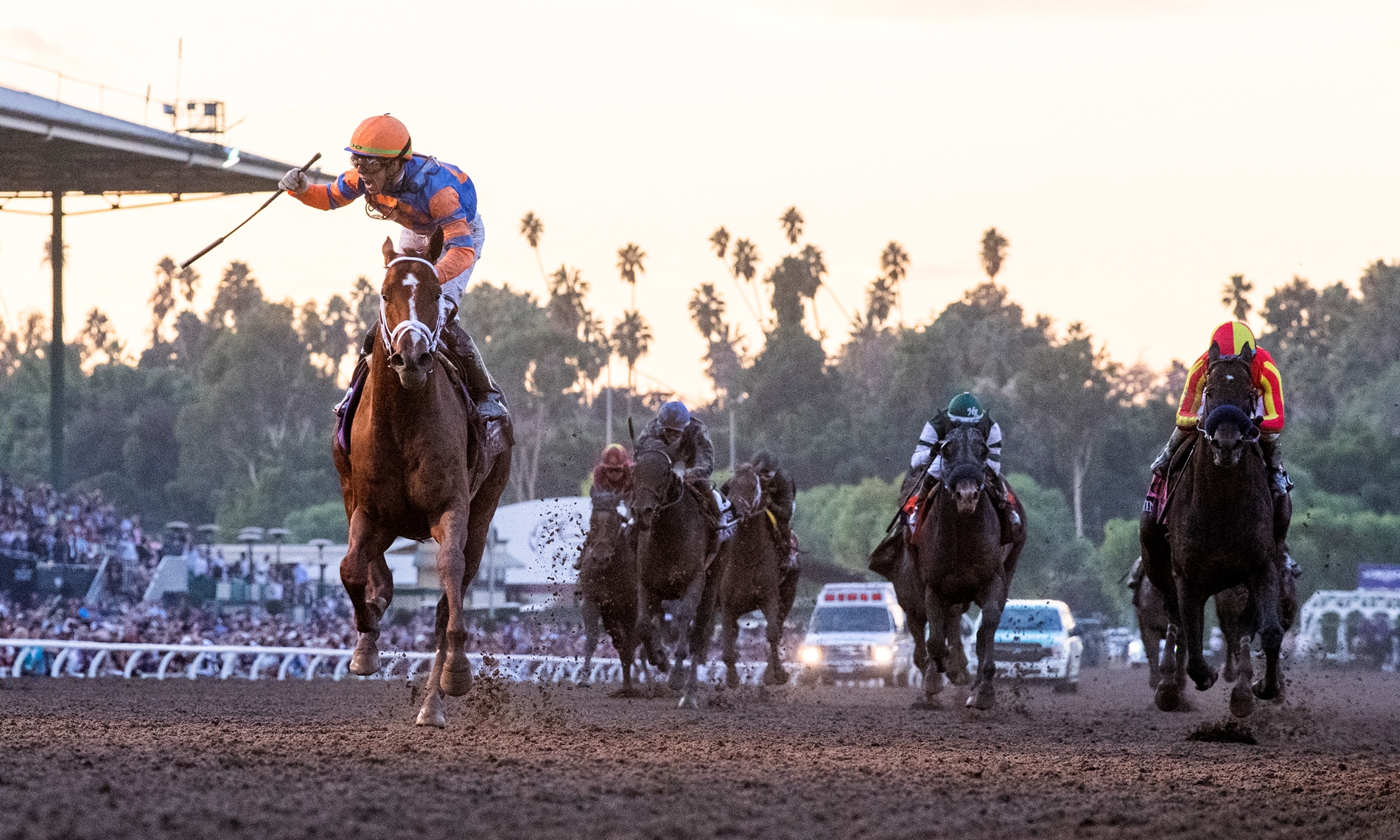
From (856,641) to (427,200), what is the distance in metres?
19.9

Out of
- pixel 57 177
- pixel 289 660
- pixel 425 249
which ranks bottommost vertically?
pixel 289 660

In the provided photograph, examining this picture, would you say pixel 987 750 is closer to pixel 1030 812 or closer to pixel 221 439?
pixel 1030 812

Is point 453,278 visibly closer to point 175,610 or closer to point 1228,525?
point 1228,525

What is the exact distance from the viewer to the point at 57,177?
39906 mm

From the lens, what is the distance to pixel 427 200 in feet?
35.6

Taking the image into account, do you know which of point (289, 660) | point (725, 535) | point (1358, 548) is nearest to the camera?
point (725, 535)

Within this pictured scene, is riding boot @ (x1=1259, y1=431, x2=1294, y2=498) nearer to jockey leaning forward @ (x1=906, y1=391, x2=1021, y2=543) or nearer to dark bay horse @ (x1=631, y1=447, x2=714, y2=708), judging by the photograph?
jockey leaning forward @ (x1=906, y1=391, x2=1021, y2=543)

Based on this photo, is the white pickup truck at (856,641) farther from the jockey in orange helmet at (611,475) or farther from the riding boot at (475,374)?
the riding boot at (475,374)

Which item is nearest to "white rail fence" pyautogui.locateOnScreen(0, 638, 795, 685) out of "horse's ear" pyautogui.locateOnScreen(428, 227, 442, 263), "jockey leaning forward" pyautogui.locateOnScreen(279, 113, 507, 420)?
"jockey leaning forward" pyautogui.locateOnScreen(279, 113, 507, 420)

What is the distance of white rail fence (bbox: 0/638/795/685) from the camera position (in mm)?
23328

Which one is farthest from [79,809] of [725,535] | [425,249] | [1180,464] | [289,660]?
[289,660]

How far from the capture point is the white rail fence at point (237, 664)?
2333 cm

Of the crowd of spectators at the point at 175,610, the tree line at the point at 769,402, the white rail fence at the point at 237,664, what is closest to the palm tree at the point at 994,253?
the tree line at the point at 769,402

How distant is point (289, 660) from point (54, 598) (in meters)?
8.38
